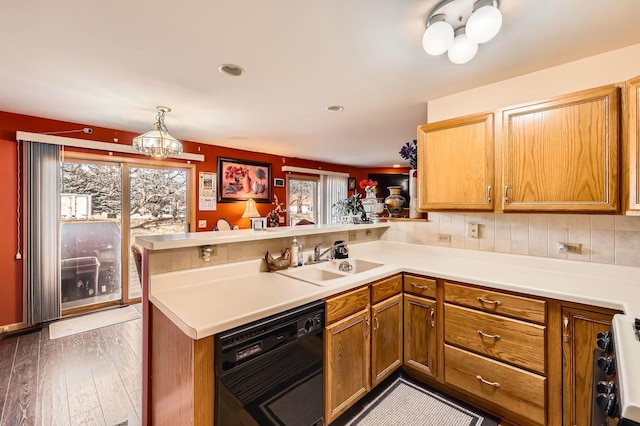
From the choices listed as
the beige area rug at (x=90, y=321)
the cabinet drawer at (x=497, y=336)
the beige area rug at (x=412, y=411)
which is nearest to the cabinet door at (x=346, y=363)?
the beige area rug at (x=412, y=411)

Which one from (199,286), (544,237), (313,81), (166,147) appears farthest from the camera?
(166,147)

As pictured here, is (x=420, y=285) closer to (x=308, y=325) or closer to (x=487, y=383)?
(x=487, y=383)

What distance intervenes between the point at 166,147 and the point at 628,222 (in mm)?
3628

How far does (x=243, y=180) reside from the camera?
5020 millimetres

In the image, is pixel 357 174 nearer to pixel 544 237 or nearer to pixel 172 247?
pixel 544 237

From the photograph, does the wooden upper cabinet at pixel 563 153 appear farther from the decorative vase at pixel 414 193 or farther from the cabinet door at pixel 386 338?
the cabinet door at pixel 386 338

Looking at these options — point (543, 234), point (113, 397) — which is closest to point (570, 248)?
point (543, 234)

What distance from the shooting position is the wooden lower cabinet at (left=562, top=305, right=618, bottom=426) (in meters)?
1.41

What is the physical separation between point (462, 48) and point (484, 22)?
0.84 feet

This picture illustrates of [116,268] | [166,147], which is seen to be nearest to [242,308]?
[166,147]

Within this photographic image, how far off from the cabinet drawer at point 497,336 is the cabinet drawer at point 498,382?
5cm

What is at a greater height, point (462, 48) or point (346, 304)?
point (462, 48)

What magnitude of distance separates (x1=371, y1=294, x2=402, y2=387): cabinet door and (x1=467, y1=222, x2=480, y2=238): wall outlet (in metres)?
0.87

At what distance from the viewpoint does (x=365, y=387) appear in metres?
1.82
